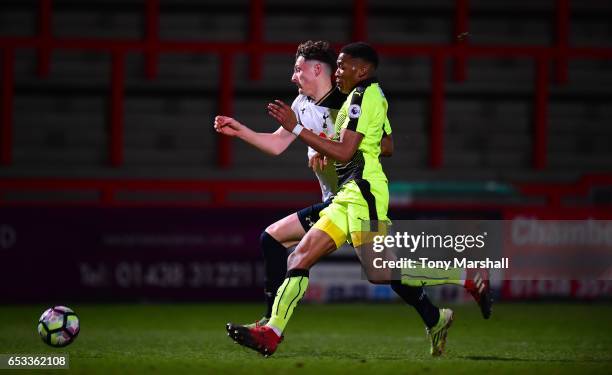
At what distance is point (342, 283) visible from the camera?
1162 cm

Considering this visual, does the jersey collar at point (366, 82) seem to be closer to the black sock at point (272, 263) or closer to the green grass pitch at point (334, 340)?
the black sock at point (272, 263)

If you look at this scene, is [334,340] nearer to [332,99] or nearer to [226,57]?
[332,99]

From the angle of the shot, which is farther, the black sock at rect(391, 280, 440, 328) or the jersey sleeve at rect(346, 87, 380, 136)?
the black sock at rect(391, 280, 440, 328)

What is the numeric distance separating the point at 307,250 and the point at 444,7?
35.8 feet

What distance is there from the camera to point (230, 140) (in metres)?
14.5

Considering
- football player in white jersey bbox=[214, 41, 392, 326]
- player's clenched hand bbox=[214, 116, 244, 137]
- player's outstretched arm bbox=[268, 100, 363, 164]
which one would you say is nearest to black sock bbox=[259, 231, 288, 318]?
football player in white jersey bbox=[214, 41, 392, 326]

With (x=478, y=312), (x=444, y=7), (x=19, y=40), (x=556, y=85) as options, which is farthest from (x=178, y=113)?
(x=478, y=312)

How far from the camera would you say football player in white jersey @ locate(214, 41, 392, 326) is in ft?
22.7

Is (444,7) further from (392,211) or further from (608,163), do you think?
(392,211)

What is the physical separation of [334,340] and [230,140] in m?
6.83

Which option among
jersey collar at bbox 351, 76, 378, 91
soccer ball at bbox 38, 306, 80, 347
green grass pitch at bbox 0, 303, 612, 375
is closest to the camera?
green grass pitch at bbox 0, 303, 612, 375

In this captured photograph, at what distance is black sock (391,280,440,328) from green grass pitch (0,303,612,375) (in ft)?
0.78

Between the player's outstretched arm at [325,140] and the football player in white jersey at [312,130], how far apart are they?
0.72m

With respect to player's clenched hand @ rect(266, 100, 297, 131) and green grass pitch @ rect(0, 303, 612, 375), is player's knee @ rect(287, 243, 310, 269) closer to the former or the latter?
green grass pitch @ rect(0, 303, 612, 375)
